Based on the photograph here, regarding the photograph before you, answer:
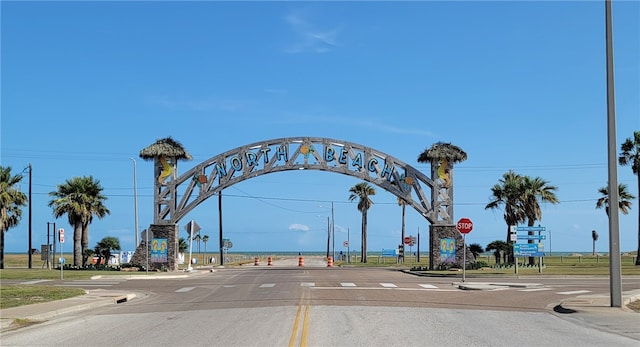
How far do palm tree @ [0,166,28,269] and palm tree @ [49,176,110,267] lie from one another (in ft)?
7.84

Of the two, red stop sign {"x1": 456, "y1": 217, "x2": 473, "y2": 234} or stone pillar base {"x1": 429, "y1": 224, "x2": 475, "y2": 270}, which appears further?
stone pillar base {"x1": 429, "y1": 224, "x2": 475, "y2": 270}

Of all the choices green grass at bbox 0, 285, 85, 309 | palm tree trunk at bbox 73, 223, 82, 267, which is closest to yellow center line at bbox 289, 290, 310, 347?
green grass at bbox 0, 285, 85, 309

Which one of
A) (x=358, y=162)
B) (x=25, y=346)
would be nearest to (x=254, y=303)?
(x=25, y=346)

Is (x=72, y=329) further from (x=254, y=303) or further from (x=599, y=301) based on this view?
(x=599, y=301)

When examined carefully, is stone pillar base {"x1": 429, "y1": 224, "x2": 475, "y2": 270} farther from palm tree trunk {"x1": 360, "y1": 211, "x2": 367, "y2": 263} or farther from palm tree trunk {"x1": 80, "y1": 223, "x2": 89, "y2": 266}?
palm tree trunk {"x1": 360, "y1": 211, "x2": 367, "y2": 263}

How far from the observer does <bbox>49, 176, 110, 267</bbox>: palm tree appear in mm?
52281

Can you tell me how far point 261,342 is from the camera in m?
12.4

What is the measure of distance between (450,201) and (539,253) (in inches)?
357

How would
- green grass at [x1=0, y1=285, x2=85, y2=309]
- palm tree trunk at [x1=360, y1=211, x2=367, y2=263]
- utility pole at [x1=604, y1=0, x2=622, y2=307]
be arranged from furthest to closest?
1. palm tree trunk at [x1=360, y1=211, x2=367, y2=263]
2. green grass at [x1=0, y1=285, x2=85, y2=309]
3. utility pole at [x1=604, y1=0, x2=622, y2=307]

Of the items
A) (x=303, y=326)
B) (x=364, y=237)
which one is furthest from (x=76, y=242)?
(x=303, y=326)

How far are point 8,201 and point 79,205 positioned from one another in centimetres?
489

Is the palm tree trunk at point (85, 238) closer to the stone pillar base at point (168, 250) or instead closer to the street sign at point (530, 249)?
the stone pillar base at point (168, 250)

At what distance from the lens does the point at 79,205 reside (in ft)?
172

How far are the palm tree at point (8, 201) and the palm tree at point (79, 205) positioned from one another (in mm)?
2391
